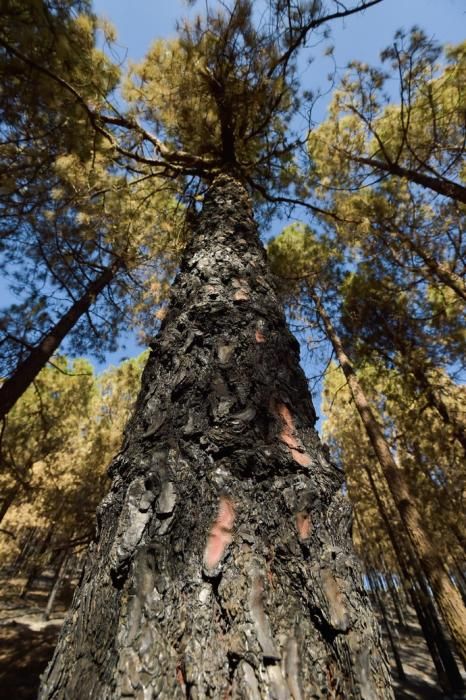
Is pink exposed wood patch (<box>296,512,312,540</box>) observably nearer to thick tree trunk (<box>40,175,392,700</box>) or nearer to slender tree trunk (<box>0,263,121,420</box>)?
thick tree trunk (<box>40,175,392,700</box>)

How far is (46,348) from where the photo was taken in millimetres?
5156

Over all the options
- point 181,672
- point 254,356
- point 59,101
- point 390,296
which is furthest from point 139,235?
point 390,296

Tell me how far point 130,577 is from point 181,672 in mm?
186

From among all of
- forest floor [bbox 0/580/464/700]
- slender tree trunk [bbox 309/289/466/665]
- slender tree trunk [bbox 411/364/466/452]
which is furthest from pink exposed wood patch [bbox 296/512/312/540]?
forest floor [bbox 0/580/464/700]

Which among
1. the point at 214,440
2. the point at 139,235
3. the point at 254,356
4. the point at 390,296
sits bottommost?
the point at 214,440

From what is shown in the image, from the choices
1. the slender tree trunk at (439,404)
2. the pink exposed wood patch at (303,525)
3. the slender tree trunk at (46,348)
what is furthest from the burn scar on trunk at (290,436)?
the slender tree trunk at (439,404)

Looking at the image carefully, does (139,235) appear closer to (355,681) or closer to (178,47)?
(178,47)

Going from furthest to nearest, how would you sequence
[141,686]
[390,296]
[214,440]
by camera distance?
1. [390,296]
2. [214,440]
3. [141,686]

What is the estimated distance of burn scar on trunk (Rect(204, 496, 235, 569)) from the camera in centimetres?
71

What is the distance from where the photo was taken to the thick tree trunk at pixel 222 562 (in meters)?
0.56

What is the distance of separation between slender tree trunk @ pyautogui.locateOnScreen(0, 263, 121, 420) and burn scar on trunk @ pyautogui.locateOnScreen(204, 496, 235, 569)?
4.75 meters

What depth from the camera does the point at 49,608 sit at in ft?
39.7

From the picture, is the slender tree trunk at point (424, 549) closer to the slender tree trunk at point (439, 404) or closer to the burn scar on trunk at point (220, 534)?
the slender tree trunk at point (439, 404)

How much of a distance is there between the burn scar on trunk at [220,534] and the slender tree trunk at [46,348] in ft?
15.6
